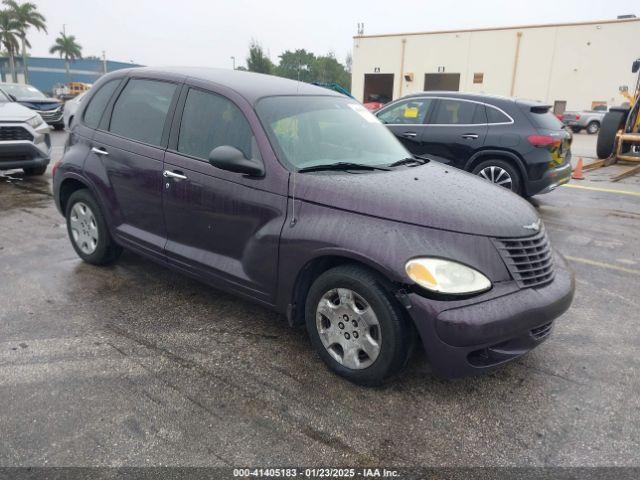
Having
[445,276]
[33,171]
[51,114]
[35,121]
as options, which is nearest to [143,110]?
[445,276]

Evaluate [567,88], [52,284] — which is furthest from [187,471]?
[567,88]

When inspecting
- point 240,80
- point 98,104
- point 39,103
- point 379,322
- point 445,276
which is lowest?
point 379,322

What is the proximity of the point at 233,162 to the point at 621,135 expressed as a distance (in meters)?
12.8

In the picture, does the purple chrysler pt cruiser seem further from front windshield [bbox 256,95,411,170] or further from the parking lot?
the parking lot

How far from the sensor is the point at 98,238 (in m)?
4.51

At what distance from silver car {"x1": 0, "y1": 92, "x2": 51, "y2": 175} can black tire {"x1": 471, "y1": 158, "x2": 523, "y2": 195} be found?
23.8 feet

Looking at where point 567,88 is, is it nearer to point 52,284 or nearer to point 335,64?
point 52,284

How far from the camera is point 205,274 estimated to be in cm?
358

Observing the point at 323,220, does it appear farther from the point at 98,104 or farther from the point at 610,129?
the point at 610,129

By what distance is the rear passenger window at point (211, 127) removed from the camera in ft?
11.1

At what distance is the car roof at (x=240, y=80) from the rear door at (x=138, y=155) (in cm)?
9

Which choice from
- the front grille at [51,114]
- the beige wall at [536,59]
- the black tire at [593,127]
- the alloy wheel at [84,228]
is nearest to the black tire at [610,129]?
the alloy wheel at [84,228]

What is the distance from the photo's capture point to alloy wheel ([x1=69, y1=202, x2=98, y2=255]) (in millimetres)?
4559

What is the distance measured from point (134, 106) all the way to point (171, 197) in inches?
40.5
